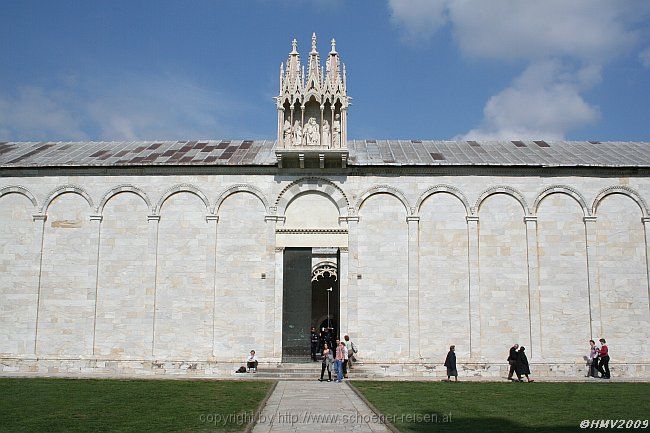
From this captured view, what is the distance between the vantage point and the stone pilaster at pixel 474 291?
29656 millimetres

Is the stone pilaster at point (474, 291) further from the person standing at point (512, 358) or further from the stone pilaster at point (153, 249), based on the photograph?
the stone pilaster at point (153, 249)

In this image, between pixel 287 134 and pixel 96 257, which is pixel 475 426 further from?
pixel 96 257

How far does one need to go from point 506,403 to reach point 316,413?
5.56 metres

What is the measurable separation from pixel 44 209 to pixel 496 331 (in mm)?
21338

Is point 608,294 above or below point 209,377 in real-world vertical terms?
above

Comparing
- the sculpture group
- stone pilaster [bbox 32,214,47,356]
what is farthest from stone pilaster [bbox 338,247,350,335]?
stone pilaster [bbox 32,214,47,356]

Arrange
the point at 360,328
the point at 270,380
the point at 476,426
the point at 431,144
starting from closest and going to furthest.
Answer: the point at 476,426 < the point at 270,380 < the point at 360,328 < the point at 431,144

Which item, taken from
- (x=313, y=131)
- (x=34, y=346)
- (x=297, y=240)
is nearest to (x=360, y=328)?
(x=297, y=240)

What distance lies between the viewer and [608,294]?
30.0 meters

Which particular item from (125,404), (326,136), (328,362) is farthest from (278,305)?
(125,404)

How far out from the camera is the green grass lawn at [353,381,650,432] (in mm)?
14453

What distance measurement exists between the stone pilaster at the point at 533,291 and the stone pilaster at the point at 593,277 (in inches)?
90.5

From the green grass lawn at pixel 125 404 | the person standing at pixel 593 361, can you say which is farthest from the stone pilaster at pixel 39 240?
the person standing at pixel 593 361

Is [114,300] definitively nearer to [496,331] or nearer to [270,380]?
[270,380]
